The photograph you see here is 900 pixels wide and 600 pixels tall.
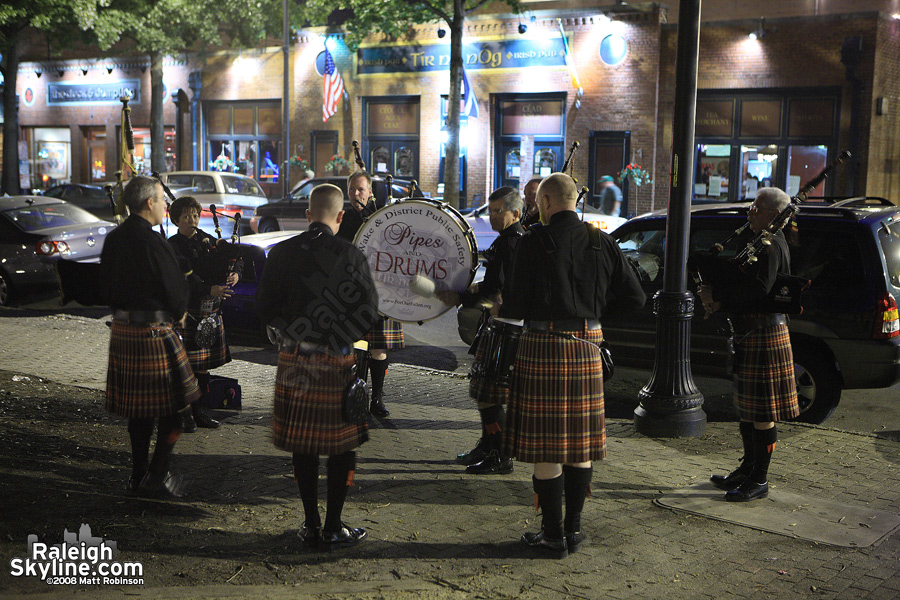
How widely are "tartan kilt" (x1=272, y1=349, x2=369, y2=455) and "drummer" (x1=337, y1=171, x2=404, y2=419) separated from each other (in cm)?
230

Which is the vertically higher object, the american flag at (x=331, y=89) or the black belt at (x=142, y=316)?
the american flag at (x=331, y=89)

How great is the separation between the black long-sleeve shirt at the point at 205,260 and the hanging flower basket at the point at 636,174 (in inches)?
762

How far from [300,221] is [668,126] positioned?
10600 millimetres

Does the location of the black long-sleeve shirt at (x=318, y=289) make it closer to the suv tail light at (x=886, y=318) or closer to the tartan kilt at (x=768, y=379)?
the tartan kilt at (x=768, y=379)

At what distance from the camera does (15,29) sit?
2698 cm

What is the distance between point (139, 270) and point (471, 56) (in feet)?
77.8

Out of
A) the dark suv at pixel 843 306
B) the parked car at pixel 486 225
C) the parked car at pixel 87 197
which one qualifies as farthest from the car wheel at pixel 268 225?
the dark suv at pixel 843 306

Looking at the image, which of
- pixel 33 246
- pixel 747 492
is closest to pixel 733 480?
pixel 747 492

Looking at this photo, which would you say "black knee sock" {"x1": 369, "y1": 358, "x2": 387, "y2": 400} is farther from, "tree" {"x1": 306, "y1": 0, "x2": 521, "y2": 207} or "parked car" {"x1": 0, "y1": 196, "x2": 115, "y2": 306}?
"tree" {"x1": 306, "y1": 0, "x2": 521, "y2": 207}

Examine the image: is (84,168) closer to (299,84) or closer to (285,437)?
(299,84)

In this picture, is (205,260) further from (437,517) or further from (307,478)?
(437,517)

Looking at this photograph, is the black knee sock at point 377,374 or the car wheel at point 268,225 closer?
the black knee sock at point 377,374

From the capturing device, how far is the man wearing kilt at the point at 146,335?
5.09m

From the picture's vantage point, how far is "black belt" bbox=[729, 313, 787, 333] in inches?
214
